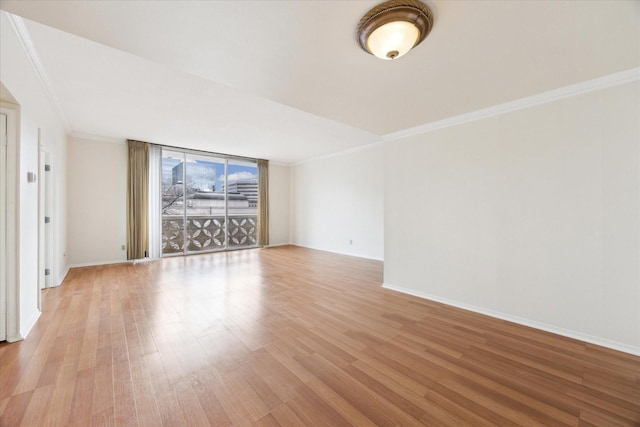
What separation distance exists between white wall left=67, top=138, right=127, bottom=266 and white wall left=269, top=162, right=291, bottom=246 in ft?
12.0

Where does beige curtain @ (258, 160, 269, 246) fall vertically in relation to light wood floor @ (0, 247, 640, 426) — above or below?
above

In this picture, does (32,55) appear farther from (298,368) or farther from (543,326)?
(543,326)

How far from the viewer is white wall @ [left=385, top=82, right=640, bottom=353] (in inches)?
80.1

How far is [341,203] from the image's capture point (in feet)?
21.3

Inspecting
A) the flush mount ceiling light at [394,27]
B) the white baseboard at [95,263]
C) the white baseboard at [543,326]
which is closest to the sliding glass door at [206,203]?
the white baseboard at [95,263]

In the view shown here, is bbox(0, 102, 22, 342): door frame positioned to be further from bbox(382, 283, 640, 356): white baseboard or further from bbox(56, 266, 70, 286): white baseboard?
bbox(382, 283, 640, 356): white baseboard

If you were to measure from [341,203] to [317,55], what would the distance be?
479cm

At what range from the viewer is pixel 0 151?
79.0 inches

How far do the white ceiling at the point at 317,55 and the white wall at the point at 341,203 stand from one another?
2.50 m

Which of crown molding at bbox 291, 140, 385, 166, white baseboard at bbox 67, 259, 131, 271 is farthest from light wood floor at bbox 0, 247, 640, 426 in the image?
crown molding at bbox 291, 140, 385, 166

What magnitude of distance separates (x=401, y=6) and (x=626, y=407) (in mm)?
2753

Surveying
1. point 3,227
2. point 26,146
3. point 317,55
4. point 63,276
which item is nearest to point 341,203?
point 317,55

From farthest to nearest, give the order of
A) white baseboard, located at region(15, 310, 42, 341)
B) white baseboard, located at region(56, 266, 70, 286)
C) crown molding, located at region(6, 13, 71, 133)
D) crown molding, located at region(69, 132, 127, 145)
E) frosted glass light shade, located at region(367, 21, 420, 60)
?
crown molding, located at region(69, 132, 127, 145), white baseboard, located at region(56, 266, 70, 286), white baseboard, located at region(15, 310, 42, 341), crown molding, located at region(6, 13, 71, 133), frosted glass light shade, located at region(367, 21, 420, 60)

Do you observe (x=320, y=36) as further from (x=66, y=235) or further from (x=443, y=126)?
(x=66, y=235)
